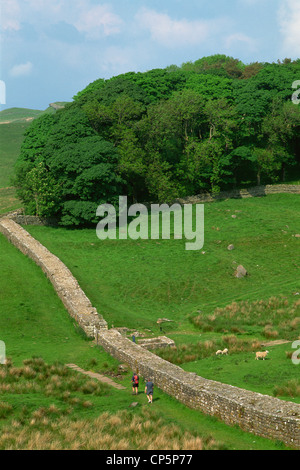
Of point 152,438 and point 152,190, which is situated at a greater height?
point 152,190

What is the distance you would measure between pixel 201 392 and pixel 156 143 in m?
48.7

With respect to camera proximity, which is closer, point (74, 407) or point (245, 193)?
point (74, 407)

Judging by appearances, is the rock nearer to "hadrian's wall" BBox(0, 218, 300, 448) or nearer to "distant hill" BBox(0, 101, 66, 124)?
"hadrian's wall" BBox(0, 218, 300, 448)

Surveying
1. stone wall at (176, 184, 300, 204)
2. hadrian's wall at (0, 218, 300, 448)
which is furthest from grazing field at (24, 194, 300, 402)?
stone wall at (176, 184, 300, 204)

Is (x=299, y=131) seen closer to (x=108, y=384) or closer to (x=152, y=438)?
(x=108, y=384)

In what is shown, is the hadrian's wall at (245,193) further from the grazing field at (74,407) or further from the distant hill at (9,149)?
the grazing field at (74,407)

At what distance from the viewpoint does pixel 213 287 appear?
137 feet

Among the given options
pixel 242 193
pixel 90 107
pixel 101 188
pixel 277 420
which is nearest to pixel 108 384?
pixel 277 420

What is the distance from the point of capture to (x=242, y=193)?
71.7 meters

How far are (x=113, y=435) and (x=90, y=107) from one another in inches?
2010

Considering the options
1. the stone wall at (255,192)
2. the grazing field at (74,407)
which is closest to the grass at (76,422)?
the grazing field at (74,407)

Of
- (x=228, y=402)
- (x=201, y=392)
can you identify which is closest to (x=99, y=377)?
(x=201, y=392)

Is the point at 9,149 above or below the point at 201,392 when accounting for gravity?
above

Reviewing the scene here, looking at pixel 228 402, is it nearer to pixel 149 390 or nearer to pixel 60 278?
pixel 149 390
